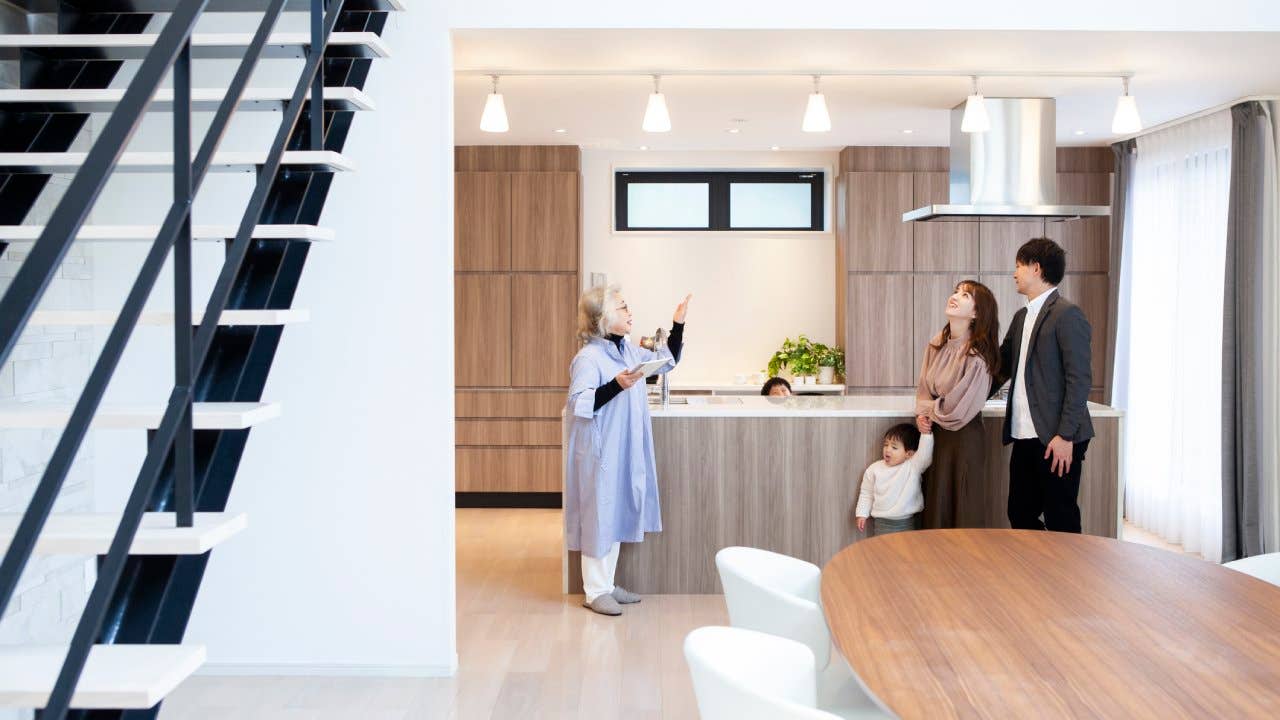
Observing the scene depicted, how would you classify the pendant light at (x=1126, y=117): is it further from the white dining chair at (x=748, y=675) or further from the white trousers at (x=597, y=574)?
the white dining chair at (x=748, y=675)

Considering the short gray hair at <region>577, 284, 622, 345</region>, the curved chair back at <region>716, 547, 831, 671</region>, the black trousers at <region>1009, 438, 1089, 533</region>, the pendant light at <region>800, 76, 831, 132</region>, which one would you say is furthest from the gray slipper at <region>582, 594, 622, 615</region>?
the pendant light at <region>800, 76, 831, 132</region>

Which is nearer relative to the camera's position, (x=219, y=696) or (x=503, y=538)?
(x=219, y=696)

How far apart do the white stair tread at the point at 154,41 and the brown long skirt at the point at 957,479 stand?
9.56 feet

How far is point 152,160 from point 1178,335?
5425 mm

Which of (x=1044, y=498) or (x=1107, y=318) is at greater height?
(x=1107, y=318)

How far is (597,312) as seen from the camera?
4.48 m

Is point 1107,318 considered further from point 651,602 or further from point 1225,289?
point 651,602

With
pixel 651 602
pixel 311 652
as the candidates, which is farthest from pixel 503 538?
pixel 311 652

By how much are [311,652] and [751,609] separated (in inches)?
79.7

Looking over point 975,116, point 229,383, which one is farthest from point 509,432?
point 229,383

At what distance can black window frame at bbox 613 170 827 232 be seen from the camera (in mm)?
7492

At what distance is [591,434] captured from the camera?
176 inches

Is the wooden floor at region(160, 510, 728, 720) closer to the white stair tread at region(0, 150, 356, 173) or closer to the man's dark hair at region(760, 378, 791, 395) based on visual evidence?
the man's dark hair at region(760, 378, 791, 395)

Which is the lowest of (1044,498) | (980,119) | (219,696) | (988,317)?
(219,696)
